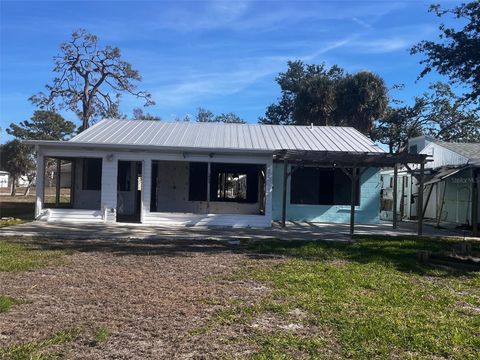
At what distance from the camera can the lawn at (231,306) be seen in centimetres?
488

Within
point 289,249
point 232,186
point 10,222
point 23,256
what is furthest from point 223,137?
point 23,256

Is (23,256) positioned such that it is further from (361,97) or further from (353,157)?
(361,97)

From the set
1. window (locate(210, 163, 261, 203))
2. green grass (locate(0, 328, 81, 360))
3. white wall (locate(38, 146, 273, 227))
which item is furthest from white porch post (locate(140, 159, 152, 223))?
green grass (locate(0, 328, 81, 360))

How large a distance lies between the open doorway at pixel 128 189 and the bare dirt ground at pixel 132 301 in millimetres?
9607

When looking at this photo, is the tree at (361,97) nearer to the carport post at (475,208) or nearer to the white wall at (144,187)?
the carport post at (475,208)

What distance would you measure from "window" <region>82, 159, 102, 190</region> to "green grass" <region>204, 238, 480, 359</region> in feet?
37.5

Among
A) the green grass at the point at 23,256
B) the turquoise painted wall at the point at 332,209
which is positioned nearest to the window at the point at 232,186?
the turquoise painted wall at the point at 332,209

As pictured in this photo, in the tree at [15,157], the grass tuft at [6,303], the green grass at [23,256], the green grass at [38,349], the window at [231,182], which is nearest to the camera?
the green grass at [38,349]

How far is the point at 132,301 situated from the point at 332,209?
14316 millimetres

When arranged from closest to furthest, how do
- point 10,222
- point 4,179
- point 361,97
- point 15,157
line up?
1. point 10,222
2. point 361,97
3. point 15,157
4. point 4,179

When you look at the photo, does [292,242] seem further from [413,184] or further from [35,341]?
[413,184]

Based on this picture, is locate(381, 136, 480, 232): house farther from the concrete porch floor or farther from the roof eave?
the roof eave

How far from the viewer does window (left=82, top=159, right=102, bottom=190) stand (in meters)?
20.3

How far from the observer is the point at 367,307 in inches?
255
